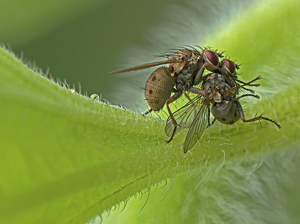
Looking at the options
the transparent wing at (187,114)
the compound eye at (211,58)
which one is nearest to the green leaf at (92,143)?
the transparent wing at (187,114)

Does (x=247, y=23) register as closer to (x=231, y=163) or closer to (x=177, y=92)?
(x=177, y=92)

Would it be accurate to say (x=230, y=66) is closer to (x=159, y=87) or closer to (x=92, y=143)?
(x=159, y=87)

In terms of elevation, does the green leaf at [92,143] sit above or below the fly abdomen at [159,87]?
below

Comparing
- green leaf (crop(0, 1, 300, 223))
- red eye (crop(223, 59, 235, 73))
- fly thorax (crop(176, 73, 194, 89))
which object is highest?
fly thorax (crop(176, 73, 194, 89))

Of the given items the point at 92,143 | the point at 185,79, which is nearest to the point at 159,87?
the point at 185,79

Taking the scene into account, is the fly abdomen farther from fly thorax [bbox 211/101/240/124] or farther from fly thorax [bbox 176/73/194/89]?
fly thorax [bbox 211/101/240/124]

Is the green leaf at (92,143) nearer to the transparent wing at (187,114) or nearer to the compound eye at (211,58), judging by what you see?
the transparent wing at (187,114)

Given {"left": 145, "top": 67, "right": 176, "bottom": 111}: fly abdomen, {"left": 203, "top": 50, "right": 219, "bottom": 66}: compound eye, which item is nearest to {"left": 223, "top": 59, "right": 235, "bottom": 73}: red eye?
{"left": 203, "top": 50, "right": 219, "bottom": 66}: compound eye
